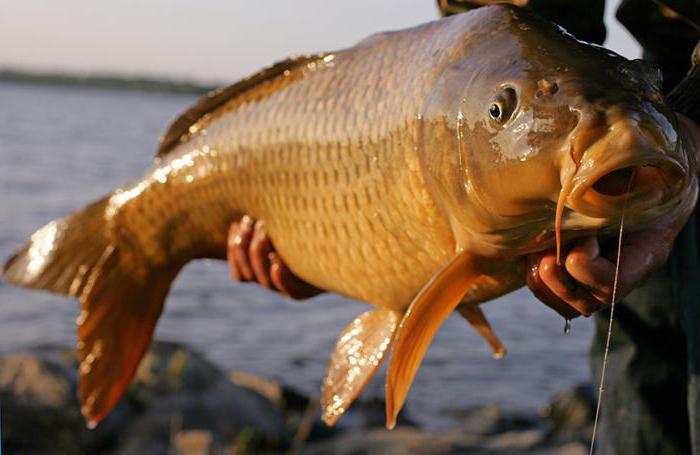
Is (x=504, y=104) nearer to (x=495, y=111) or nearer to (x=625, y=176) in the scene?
(x=495, y=111)

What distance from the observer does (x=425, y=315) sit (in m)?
2.22

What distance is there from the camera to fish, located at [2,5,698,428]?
5.88 ft

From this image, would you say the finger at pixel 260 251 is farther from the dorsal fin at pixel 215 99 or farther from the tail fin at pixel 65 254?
the tail fin at pixel 65 254

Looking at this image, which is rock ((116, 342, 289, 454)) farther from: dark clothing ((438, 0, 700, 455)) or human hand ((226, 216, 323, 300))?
dark clothing ((438, 0, 700, 455))

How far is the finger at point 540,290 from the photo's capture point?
7.07ft

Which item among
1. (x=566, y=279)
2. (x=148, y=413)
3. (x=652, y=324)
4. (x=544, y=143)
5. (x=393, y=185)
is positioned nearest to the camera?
(x=544, y=143)

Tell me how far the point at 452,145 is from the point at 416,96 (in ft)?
0.89

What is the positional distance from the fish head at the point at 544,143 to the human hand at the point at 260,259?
42.2 inches

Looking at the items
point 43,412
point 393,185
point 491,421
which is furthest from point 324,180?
point 491,421

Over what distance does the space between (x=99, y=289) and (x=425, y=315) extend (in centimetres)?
182

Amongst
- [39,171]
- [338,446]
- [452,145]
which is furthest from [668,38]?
[39,171]

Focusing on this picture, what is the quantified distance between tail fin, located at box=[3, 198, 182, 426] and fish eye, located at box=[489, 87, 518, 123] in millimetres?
1950

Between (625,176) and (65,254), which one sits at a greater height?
(625,176)

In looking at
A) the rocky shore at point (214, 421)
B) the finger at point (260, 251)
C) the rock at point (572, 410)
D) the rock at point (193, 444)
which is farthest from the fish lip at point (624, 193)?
the rock at point (572, 410)
